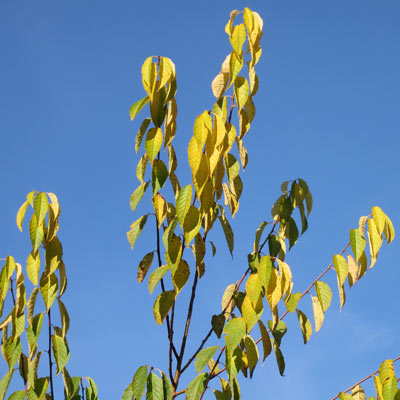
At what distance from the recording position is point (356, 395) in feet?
6.59

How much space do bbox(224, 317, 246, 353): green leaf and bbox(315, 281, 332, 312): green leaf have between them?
351 mm

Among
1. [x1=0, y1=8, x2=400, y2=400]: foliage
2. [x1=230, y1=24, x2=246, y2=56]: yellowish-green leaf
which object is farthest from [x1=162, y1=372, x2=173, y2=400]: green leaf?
[x1=230, y1=24, x2=246, y2=56]: yellowish-green leaf

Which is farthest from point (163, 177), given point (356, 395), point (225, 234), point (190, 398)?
point (356, 395)

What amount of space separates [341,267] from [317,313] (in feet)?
0.59

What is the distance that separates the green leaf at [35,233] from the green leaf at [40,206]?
19 mm

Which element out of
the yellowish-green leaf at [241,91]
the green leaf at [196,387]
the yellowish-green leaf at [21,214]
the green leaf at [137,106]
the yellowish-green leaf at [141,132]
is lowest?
the green leaf at [196,387]

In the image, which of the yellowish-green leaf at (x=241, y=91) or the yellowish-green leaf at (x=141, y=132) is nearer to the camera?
the yellowish-green leaf at (x=241, y=91)

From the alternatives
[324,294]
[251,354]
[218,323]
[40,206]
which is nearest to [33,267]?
[40,206]

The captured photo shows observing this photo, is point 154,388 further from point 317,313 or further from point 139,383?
point 317,313

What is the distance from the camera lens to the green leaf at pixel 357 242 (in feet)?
6.20

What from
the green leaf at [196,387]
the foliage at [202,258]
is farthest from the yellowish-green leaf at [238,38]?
the green leaf at [196,387]

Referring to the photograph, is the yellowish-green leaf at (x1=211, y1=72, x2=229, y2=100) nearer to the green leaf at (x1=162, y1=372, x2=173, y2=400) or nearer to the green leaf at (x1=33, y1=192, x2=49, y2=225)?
the green leaf at (x1=33, y1=192, x2=49, y2=225)

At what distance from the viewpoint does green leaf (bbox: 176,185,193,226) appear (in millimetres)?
1710

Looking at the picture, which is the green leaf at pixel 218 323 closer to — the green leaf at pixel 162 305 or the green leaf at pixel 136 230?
the green leaf at pixel 162 305
